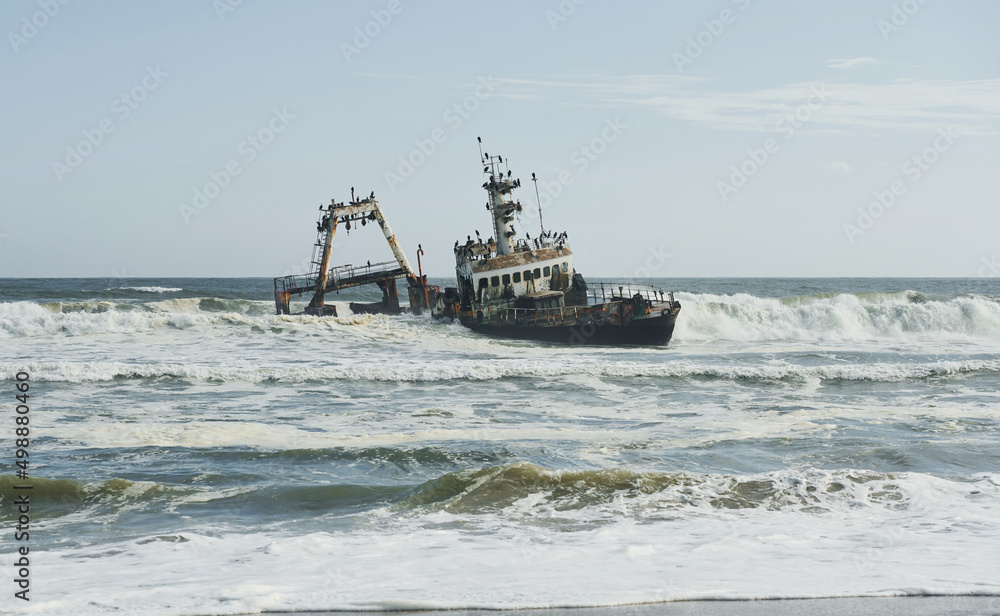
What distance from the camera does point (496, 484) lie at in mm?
9547

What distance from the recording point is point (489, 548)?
7246mm

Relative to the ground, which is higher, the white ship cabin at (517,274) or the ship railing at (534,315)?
the white ship cabin at (517,274)

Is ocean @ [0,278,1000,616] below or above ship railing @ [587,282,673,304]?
below

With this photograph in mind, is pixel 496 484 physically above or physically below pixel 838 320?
below

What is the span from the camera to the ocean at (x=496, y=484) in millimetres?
6191

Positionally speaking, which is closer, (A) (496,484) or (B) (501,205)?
(A) (496,484)

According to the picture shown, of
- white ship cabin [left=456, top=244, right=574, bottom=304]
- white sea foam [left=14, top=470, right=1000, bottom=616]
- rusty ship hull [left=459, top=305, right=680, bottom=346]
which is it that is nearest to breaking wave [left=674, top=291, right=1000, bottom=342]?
rusty ship hull [left=459, top=305, right=680, bottom=346]

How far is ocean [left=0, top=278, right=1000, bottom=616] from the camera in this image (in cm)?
619

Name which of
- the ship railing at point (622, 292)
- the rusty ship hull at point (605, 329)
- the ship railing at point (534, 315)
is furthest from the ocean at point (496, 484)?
the ship railing at point (622, 292)

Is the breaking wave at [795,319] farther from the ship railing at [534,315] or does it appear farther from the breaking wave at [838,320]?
the ship railing at [534,315]

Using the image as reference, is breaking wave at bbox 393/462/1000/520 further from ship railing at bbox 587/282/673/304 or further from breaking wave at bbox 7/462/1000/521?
ship railing at bbox 587/282/673/304

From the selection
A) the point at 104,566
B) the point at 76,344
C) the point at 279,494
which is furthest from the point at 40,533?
the point at 76,344

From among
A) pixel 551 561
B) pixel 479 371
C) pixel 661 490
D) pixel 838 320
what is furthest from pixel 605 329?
pixel 551 561

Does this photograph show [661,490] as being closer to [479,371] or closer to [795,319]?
[479,371]
